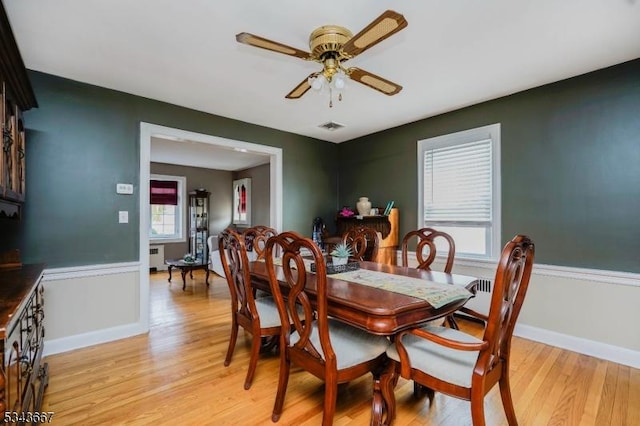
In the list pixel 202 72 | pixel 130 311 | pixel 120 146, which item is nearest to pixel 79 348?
pixel 130 311

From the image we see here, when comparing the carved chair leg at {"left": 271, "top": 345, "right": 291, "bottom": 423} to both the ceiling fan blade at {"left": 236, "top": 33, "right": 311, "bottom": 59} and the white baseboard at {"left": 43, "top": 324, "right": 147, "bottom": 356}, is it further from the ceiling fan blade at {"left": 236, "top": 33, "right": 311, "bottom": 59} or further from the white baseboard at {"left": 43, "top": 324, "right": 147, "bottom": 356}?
the white baseboard at {"left": 43, "top": 324, "right": 147, "bottom": 356}

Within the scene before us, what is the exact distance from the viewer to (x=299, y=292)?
1625mm

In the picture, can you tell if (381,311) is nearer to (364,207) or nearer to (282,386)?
(282,386)

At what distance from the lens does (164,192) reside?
711 cm

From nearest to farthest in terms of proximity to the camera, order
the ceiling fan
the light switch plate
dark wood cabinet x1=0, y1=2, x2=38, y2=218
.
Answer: the ceiling fan < dark wood cabinet x1=0, y1=2, x2=38, y2=218 < the light switch plate

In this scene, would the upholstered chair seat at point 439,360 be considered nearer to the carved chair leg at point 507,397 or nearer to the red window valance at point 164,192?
the carved chair leg at point 507,397

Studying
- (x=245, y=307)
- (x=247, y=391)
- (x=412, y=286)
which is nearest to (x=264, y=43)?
(x=412, y=286)

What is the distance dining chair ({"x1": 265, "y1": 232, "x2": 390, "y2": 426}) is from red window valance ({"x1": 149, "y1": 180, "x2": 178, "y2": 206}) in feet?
20.4

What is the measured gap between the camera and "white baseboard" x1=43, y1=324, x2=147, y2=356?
2.76 m

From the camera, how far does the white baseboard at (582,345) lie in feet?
8.38

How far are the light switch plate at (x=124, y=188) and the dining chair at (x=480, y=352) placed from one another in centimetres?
295

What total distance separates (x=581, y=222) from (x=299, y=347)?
9.05 feet

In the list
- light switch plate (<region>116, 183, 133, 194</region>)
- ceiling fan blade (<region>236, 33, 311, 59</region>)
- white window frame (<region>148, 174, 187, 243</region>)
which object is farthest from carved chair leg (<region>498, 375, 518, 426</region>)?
white window frame (<region>148, 174, 187, 243</region>)

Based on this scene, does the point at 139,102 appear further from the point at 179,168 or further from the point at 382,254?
the point at 179,168
